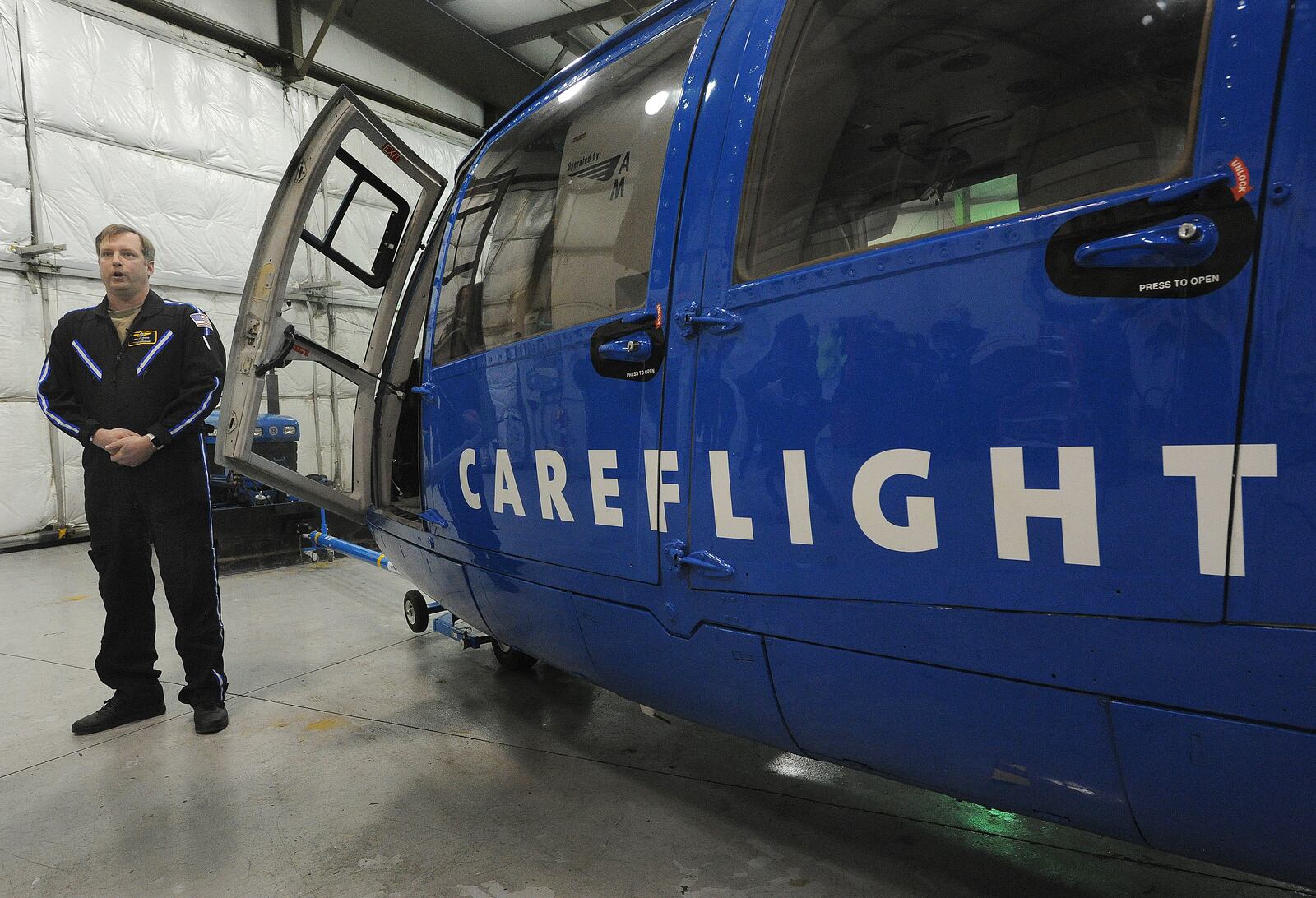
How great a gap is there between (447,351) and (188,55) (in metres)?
7.89

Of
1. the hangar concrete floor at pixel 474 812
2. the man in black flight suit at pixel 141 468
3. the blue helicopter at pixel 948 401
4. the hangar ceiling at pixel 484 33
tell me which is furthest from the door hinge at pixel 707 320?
the hangar ceiling at pixel 484 33

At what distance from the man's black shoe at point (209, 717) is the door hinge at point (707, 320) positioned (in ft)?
7.88

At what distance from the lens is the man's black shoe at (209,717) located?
2791 mm

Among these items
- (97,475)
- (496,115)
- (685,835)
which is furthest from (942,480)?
(496,115)

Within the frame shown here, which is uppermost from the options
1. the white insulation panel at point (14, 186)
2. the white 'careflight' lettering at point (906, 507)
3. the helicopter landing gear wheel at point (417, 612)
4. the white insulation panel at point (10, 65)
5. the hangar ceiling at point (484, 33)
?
the hangar ceiling at point (484, 33)

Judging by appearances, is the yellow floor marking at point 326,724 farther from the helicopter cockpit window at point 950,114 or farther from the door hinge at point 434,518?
the helicopter cockpit window at point 950,114

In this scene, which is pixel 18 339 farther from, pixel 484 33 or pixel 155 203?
pixel 484 33

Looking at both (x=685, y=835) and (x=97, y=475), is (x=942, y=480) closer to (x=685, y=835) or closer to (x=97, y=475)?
(x=685, y=835)

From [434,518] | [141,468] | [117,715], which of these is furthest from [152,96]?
[434,518]

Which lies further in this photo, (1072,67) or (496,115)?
(496,115)

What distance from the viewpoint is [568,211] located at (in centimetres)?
207

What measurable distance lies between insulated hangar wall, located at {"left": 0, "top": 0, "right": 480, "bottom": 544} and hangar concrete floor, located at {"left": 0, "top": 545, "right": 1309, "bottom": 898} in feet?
16.0

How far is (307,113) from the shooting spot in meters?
9.09

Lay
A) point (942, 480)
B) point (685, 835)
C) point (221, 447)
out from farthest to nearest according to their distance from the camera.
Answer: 1. point (221, 447)
2. point (685, 835)
3. point (942, 480)
